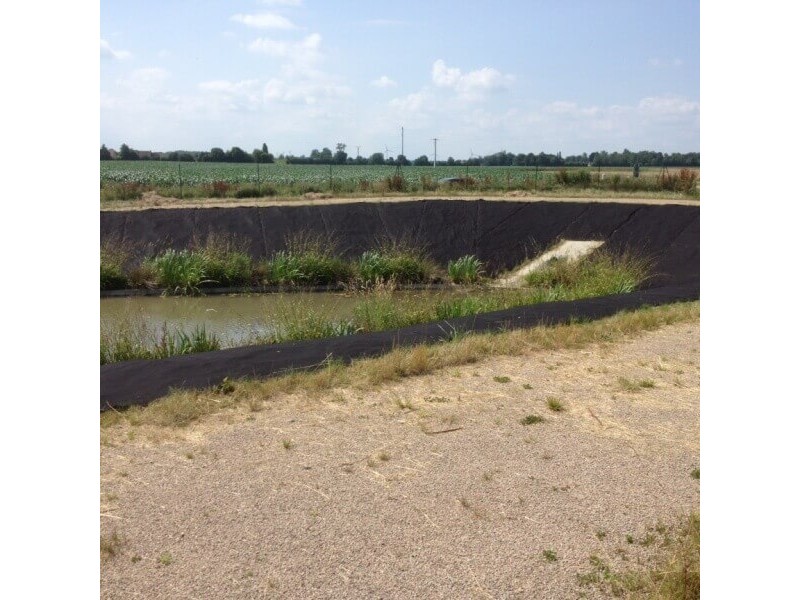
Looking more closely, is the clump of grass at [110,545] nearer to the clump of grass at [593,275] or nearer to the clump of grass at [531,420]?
the clump of grass at [531,420]

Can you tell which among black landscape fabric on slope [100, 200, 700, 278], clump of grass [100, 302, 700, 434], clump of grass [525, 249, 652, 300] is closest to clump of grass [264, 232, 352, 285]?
black landscape fabric on slope [100, 200, 700, 278]

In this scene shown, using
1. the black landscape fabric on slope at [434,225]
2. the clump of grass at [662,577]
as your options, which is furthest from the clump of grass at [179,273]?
the clump of grass at [662,577]

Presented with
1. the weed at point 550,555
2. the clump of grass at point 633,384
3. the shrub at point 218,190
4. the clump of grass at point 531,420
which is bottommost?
the weed at point 550,555

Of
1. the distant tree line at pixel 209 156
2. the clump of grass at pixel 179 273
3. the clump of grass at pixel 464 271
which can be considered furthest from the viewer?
the distant tree line at pixel 209 156

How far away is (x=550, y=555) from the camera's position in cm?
441

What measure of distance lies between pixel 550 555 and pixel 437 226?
1929 centimetres

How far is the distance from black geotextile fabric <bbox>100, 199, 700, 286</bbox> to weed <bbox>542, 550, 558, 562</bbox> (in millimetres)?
17177

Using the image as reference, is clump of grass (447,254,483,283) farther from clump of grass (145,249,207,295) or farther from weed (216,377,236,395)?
weed (216,377,236,395)

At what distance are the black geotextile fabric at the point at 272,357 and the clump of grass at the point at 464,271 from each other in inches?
342

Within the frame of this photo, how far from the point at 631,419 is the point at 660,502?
1754 mm

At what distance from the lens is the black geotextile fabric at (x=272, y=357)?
7.63m

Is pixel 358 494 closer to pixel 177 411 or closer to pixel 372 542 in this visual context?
pixel 372 542

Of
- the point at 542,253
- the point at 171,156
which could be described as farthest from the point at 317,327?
the point at 171,156

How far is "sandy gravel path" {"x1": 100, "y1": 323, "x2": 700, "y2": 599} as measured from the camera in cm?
425
